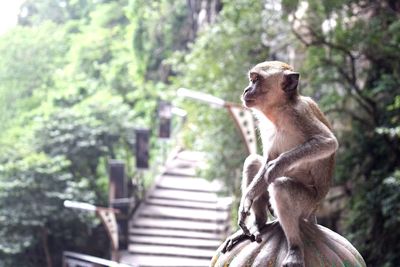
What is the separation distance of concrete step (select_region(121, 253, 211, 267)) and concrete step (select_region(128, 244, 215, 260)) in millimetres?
99

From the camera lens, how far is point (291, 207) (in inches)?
126

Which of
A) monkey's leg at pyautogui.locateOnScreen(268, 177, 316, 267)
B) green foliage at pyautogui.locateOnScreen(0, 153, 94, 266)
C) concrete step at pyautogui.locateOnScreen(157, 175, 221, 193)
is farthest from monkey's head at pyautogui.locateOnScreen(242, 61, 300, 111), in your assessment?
concrete step at pyautogui.locateOnScreen(157, 175, 221, 193)

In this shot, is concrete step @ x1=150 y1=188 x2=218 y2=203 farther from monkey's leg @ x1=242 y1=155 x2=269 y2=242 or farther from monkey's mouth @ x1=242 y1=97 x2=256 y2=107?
monkey's mouth @ x1=242 y1=97 x2=256 y2=107

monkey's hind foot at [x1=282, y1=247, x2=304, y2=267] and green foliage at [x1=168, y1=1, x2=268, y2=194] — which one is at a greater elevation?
monkey's hind foot at [x1=282, y1=247, x2=304, y2=267]

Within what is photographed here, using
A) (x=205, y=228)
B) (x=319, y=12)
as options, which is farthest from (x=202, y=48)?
(x=205, y=228)

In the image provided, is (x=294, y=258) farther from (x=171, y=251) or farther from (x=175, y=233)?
(x=175, y=233)

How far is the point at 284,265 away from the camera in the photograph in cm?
307

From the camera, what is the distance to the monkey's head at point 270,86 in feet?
11.0

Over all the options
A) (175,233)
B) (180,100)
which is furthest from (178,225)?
(180,100)

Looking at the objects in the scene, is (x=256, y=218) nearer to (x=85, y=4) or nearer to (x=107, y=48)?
(x=107, y=48)

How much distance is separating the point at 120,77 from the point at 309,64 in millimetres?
14200

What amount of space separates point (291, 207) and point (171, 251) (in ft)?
36.1

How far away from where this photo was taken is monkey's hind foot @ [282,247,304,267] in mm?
3062

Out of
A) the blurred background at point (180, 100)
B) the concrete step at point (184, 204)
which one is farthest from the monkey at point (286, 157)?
the concrete step at point (184, 204)
